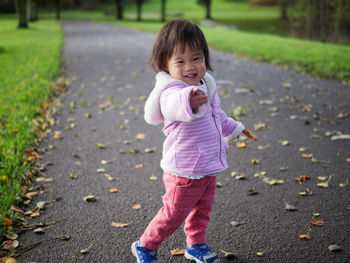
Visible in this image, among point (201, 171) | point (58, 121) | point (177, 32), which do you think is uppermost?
point (177, 32)

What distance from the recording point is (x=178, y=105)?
197 centimetres

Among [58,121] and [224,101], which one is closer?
[58,121]

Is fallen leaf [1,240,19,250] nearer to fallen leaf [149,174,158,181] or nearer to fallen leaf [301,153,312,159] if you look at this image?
fallen leaf [149,174,158,181]

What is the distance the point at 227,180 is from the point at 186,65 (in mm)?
1950

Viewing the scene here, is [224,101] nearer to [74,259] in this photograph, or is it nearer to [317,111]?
[317,111]

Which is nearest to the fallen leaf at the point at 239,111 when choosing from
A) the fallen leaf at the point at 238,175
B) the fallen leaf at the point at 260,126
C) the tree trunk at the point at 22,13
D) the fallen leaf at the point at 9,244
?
A: the fallen leaf at the point at 260,126

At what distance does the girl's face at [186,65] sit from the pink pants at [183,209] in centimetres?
64

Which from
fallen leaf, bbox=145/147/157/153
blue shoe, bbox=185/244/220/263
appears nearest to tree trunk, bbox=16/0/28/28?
fallen leaf, bbox=145/147/157/153

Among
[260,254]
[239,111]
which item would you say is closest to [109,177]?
[260,254]

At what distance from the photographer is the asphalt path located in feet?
9.01

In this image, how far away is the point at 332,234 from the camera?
2.80 meters

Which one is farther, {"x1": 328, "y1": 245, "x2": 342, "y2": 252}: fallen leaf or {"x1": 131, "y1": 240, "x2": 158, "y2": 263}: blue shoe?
{"x1": 328, "y1": 245, "x2": 342, "y2": 252}: fallen leaf

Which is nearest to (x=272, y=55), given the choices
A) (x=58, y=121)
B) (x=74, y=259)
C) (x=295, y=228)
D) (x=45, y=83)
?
(x=45, y=83)

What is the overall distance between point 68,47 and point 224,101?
1072cm
